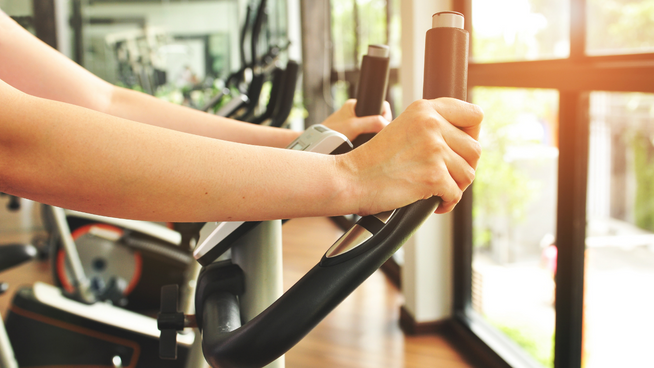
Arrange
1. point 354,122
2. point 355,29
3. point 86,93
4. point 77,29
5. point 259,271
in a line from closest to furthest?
point 259,271 → point 354,122 → point 86,93 → point 355,29 → point 77,29

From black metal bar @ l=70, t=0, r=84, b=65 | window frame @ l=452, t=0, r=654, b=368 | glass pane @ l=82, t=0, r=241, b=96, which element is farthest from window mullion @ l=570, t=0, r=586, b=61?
black metal bar @ l=70, t=0, r=84, b=65

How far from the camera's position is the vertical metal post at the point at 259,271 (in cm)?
71

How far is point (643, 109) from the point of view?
1.25 m

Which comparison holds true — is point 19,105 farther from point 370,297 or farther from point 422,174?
point 370,297

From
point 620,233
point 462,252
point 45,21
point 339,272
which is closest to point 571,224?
point 620,233

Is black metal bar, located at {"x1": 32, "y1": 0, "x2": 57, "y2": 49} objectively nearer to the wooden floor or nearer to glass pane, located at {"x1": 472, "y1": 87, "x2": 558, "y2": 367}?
the wooden floor

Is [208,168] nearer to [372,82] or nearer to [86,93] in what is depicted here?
[372,82]

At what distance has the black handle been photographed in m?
0.50

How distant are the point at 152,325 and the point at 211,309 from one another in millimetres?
1498

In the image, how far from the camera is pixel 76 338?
188 centimetres

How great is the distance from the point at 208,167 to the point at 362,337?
1935 millimetres

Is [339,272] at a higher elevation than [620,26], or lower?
lower

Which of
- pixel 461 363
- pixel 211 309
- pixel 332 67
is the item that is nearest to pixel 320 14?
pixel 332 67

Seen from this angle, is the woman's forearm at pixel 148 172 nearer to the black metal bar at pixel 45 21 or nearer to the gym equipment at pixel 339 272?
the gym equipment at pixel 339 272
